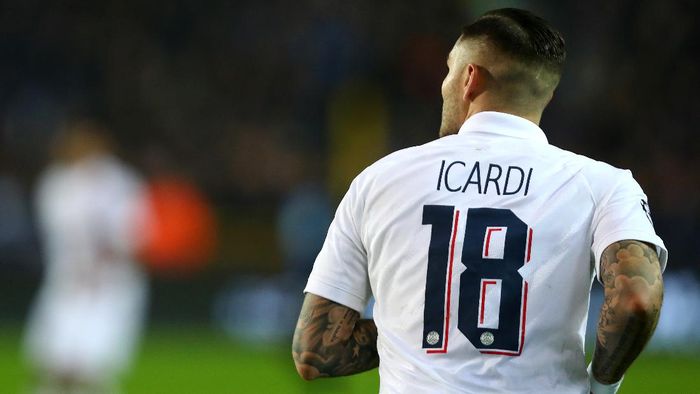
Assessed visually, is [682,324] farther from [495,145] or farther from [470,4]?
[495,145]

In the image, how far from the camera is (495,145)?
2.66m

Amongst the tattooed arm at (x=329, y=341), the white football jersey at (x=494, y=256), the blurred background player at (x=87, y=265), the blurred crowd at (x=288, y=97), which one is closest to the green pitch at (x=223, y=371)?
the blurred background player at (x=87, y=265)

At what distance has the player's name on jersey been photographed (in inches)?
101

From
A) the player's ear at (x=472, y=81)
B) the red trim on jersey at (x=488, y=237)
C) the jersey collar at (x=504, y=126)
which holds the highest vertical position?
the player's ear at (x=472, y=81)

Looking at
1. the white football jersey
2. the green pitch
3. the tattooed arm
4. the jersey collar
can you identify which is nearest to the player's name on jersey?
the white football jersey

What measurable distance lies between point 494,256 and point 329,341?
0.48 meters

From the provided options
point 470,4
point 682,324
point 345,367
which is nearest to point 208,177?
point 470,4

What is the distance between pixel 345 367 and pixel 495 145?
0.62 meters

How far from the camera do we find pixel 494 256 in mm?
2520

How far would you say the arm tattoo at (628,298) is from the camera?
2404 millimetres

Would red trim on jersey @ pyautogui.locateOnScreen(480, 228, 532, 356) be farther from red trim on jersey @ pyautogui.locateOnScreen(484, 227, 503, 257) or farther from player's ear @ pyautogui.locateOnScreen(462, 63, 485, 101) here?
player's ear @ pyautogui.locateOnScreen(462, 63, 485, 101)

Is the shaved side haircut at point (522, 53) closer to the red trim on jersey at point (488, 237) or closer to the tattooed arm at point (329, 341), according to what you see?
the red trim on jersey at point (488, 237)

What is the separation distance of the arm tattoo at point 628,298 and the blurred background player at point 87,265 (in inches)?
254

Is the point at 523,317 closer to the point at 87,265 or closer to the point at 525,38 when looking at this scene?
the point at 525,38
